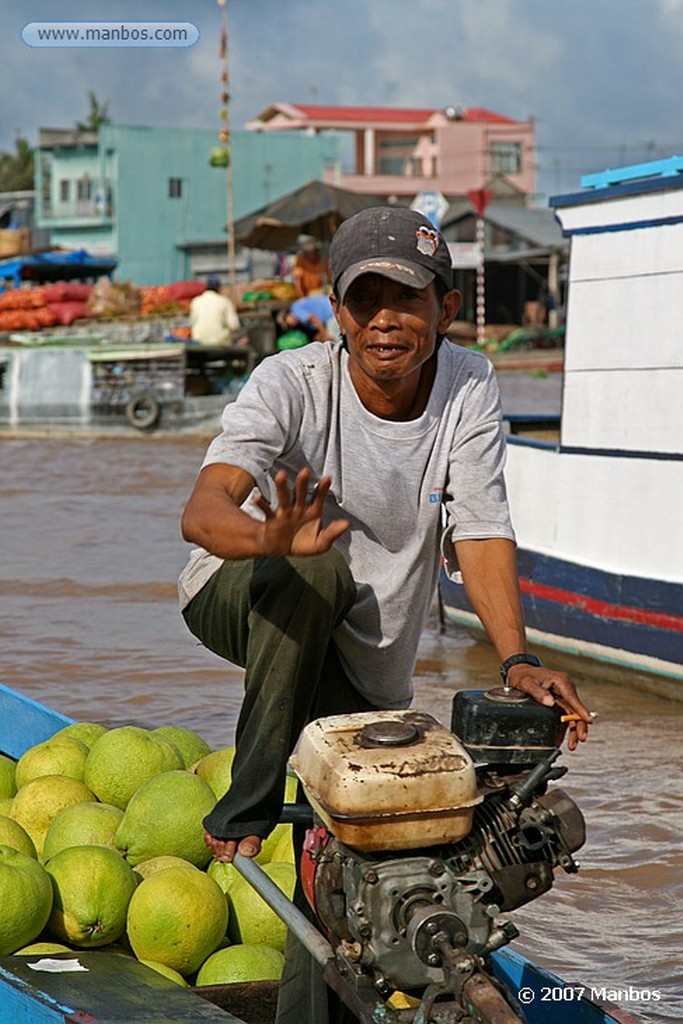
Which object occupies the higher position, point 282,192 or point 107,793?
point 282,192

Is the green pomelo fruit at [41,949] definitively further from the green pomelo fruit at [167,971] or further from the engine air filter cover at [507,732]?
the engine air filter cover at [507,732]

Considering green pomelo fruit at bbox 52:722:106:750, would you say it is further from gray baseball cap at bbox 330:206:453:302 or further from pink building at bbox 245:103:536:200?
pink building at bbox 245:103:536:200

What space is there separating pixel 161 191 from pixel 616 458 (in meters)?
39.6

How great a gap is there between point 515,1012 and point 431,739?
1.23 feet

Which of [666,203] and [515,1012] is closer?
[515,1012]

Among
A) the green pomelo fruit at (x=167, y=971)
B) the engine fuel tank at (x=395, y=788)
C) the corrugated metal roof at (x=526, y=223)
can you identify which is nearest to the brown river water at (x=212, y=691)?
the green pomelo fruit at (x=167, y=971)

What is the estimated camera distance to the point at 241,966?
9.05ft

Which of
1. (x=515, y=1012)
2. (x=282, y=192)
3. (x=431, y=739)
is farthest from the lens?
(x=282, y=192)

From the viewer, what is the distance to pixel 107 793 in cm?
327

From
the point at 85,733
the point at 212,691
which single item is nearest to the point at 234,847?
the point at 85,733

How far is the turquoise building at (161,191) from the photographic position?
44.2 metres

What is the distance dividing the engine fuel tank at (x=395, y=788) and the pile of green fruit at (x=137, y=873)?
0.84 metres

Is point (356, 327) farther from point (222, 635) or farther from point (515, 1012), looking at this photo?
point (515, 1012)

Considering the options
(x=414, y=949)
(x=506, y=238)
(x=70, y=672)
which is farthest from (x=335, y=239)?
(x=506, y=238)
